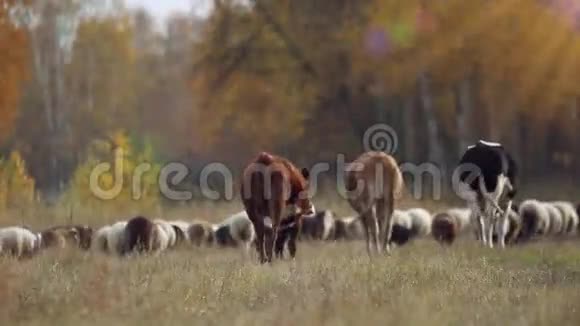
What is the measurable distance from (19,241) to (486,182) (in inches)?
316

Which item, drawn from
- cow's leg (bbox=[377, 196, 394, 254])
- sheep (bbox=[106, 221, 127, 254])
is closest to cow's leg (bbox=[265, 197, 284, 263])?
cow's leg (bbox=[377, 196, 394, 254])

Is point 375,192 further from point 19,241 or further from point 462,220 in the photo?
point 462,220

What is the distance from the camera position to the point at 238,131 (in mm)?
41438

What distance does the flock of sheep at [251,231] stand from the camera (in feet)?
60.8

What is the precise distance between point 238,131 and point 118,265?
27.8m

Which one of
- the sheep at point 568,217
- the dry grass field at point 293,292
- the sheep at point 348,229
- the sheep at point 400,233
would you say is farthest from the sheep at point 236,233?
the sheep at point 568,217

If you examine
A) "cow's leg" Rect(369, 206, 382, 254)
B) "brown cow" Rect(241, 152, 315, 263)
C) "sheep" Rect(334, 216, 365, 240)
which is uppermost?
"brown cow" Rect(241, 152, 315, 263)

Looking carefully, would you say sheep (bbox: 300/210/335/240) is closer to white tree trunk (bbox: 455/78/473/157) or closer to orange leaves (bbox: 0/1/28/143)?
orange leaves (bbox: 0/1/28/143)

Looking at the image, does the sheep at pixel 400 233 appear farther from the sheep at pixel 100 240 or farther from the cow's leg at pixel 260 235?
the cow's leg at pixel 260 235

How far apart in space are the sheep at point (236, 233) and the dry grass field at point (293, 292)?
5.63 metres

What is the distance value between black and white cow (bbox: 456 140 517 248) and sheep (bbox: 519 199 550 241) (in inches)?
130

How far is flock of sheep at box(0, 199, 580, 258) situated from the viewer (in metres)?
18.5

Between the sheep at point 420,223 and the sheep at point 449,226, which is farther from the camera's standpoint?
the sheep at point 420,223

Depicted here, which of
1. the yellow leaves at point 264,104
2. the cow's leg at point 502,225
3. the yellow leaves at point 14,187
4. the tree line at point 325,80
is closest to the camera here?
the cow's leg at point 502,225
